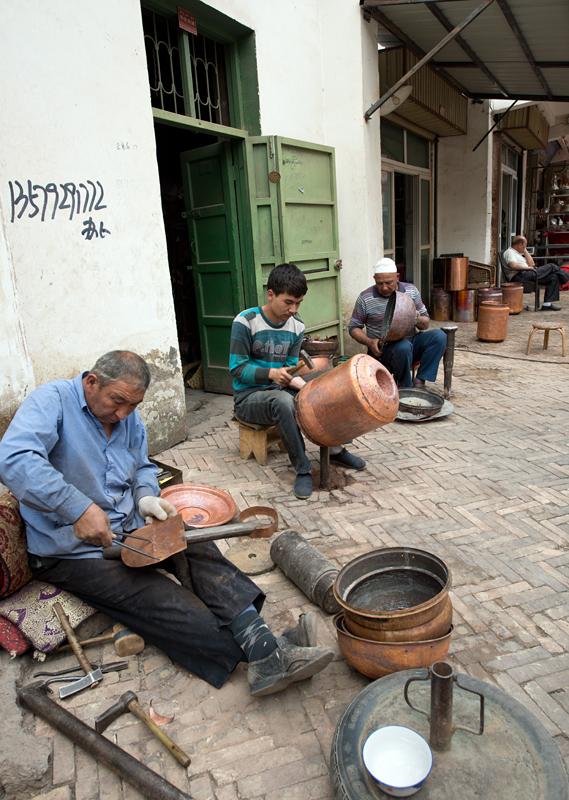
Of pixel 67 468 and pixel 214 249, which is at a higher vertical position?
pixel 214 249

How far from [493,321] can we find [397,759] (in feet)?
25.4

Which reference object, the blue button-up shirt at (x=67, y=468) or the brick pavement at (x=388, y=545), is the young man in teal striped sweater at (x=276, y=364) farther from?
the blue button-up shirt at (x=67, y=468)

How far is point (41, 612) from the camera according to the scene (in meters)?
2.32

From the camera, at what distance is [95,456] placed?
242 cm

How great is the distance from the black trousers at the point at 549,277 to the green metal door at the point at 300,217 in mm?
6098

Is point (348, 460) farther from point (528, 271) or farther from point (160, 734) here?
point (528, 271)

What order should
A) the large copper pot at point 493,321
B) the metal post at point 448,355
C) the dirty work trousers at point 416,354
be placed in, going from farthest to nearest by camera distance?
the large copper pot at point 493,321 < the metal post at point 448,355 < the dirty work trousers at point 416,354

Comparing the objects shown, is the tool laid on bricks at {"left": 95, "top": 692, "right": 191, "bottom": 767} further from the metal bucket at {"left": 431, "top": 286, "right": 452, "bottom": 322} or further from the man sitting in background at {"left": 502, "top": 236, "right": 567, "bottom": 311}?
the man sitting in background at {"left": 502, "top": 236, "right": 567, "bottom": 311}

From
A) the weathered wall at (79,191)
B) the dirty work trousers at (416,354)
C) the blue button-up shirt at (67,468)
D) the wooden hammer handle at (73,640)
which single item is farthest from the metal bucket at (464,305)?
the wooden hammer handle at (73,640)

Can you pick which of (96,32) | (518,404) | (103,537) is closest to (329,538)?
(103,537)

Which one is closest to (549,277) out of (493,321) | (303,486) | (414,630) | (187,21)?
(493,321)

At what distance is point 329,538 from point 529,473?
1756mm

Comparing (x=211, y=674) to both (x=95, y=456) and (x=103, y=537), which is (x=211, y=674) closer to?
(x=103, y=537)

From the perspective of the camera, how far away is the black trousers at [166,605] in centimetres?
224
